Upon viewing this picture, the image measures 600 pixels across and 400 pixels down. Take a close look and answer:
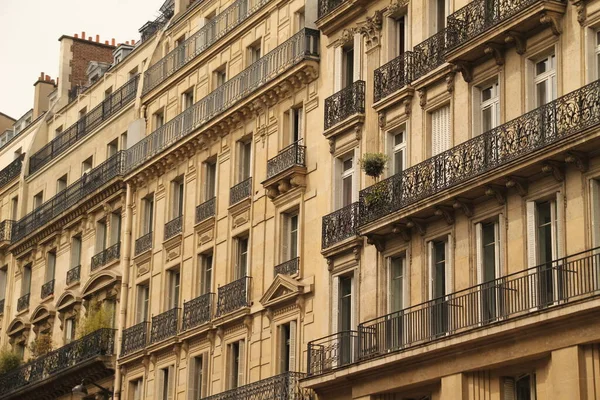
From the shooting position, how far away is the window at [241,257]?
40.4 meters

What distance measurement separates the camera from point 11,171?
199 feet

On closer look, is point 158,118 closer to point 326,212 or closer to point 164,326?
point 164,326

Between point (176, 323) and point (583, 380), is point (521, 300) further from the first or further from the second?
point (176, 323)

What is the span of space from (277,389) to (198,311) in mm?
5674

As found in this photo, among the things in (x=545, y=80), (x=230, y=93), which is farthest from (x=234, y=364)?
(x=545, y=80)

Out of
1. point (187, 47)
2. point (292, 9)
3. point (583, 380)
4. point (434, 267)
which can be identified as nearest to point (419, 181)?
point (434, 267)

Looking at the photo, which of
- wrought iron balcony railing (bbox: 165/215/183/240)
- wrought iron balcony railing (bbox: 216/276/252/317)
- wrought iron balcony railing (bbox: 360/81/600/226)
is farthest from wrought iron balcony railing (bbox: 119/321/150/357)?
wrought iron balcony railing (bbox: 360/81/600/226)

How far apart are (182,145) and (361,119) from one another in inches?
381

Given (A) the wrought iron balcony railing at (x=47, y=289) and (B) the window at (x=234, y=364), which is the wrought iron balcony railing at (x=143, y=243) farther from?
(A) the wrought iron balcony railing at (x=47, y=289)

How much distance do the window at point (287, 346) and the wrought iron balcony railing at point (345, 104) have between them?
4923mm

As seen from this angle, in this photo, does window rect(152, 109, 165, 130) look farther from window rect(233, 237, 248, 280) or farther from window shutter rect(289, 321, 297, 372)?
window shutter rect(289, 321, 297, 372)

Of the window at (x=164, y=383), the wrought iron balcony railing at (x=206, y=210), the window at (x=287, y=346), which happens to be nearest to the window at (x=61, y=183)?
the wrought iron balcony railing at (x=206, y=210)

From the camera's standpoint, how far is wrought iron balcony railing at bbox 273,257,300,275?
37250 mm

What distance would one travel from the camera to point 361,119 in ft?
117
